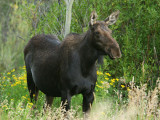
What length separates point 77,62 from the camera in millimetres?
5086

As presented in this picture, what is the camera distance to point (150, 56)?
8.31 m

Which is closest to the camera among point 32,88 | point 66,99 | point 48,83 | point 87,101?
point 66,99

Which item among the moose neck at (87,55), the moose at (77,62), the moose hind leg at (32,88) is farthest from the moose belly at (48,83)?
the moose neck at (87,55)

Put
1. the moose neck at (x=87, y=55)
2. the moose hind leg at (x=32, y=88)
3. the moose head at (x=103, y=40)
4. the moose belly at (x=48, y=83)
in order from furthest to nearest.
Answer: the moose hind leg at (x=32, y=88) < the moose belly at (x=48, y=83) < the moose neck at (x=87, y=55) < the moose head at (x=103, y=40)

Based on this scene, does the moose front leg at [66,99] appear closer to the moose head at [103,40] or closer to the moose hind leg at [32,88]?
the moose head at [103,40]

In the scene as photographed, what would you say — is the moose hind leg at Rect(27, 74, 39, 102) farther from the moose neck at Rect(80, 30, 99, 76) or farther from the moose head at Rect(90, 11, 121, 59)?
the moose head at Rect(90, 11, 121, 59)

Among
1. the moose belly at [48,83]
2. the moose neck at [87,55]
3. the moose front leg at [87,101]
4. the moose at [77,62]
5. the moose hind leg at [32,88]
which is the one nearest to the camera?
the moose at [77,62]

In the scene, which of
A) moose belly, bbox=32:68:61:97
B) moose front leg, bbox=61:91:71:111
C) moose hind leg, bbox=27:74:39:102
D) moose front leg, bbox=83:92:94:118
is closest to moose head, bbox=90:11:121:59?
moose front leg, bbox=83:92:94:118

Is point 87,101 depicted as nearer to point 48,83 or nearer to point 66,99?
point 66,99

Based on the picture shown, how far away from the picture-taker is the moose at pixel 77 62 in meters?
4.78

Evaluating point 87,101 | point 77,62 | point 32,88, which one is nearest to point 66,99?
point 87,101

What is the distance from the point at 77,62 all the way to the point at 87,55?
0.72 ft

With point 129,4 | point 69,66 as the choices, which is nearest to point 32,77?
point 69,66

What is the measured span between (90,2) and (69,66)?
3.40m
